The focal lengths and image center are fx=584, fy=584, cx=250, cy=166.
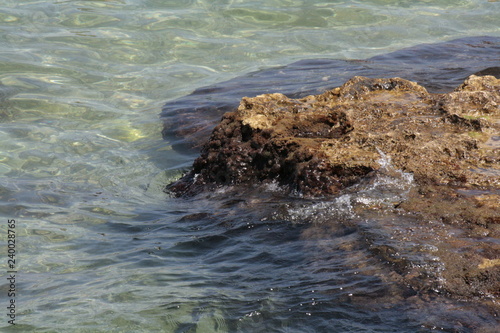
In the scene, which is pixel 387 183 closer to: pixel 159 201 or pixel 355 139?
pixel 355 139

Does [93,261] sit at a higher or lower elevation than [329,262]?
lower

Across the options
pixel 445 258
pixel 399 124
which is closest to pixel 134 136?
pixel 399 124

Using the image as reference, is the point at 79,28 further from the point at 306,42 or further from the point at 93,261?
the point at 93,261

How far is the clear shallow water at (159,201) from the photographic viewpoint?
9.97 feet

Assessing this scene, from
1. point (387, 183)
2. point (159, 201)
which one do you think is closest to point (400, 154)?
point (387, 183)

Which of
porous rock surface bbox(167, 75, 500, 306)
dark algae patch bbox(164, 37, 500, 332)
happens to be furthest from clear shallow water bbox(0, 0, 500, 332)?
porous rock surface bbox(167, 75, 500, 306)

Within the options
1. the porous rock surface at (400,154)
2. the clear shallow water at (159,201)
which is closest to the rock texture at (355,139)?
the porous rock surface at (400,154)

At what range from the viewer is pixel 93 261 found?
3965 mm

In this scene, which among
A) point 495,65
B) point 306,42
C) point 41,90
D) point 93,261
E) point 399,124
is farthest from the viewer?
point 306,42

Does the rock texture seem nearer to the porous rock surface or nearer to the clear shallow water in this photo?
the porous rock surface

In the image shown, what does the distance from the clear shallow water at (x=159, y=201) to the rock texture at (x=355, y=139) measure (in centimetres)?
23

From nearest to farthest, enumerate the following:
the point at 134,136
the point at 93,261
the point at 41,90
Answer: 1. the point at 93,261
2. the point at 134,136
3. the point at 41,90

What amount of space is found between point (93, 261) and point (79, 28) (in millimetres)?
7295

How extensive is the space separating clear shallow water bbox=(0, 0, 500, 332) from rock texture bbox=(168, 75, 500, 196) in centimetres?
23
